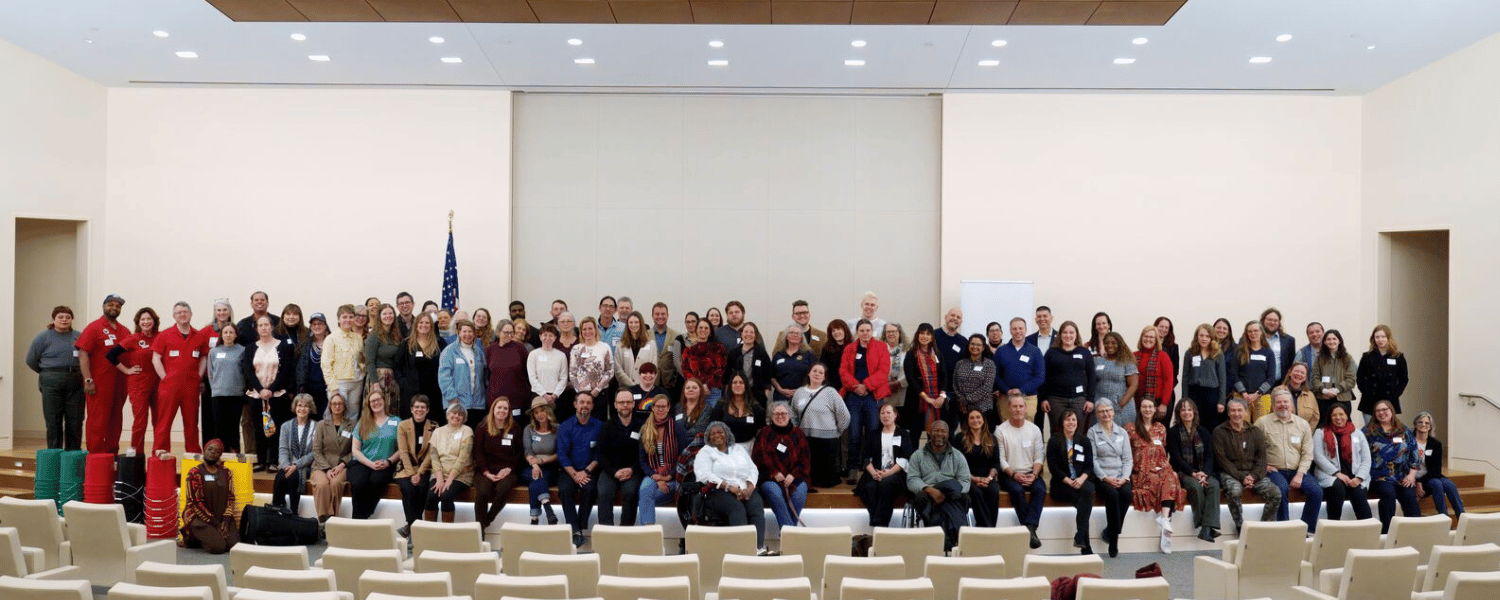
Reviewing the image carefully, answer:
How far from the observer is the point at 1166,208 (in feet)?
38.4

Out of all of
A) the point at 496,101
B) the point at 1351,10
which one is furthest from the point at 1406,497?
the point at 496,101

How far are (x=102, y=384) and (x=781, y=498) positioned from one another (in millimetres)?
5836

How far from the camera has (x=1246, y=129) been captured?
11703 millimetres

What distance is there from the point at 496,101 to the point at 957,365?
5.82 metres

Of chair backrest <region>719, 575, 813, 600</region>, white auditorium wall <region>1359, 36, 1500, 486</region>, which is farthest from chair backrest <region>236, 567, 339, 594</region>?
white auditorium wall <region>1359, 36, 1500, 486</region>

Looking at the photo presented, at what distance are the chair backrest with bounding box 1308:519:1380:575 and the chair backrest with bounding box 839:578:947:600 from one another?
9.99 ft

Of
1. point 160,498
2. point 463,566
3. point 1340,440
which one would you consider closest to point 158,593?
point 463,566

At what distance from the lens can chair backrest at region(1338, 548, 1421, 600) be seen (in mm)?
5402

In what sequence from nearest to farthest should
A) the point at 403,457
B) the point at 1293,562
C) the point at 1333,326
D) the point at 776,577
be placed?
the point at 776,577 < the point at 1293,562 < the point at 403,457 < the point at 1333,326

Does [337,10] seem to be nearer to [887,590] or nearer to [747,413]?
[747,413]

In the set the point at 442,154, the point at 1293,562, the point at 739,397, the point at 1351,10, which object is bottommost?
the point at 1293,562

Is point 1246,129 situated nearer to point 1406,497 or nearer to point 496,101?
point 1406,497

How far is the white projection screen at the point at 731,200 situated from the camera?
11898 mm

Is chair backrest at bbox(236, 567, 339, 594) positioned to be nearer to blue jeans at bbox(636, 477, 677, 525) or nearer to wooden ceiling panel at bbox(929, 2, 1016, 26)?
blue jeans at bbox(636, 477, 677, 525)
